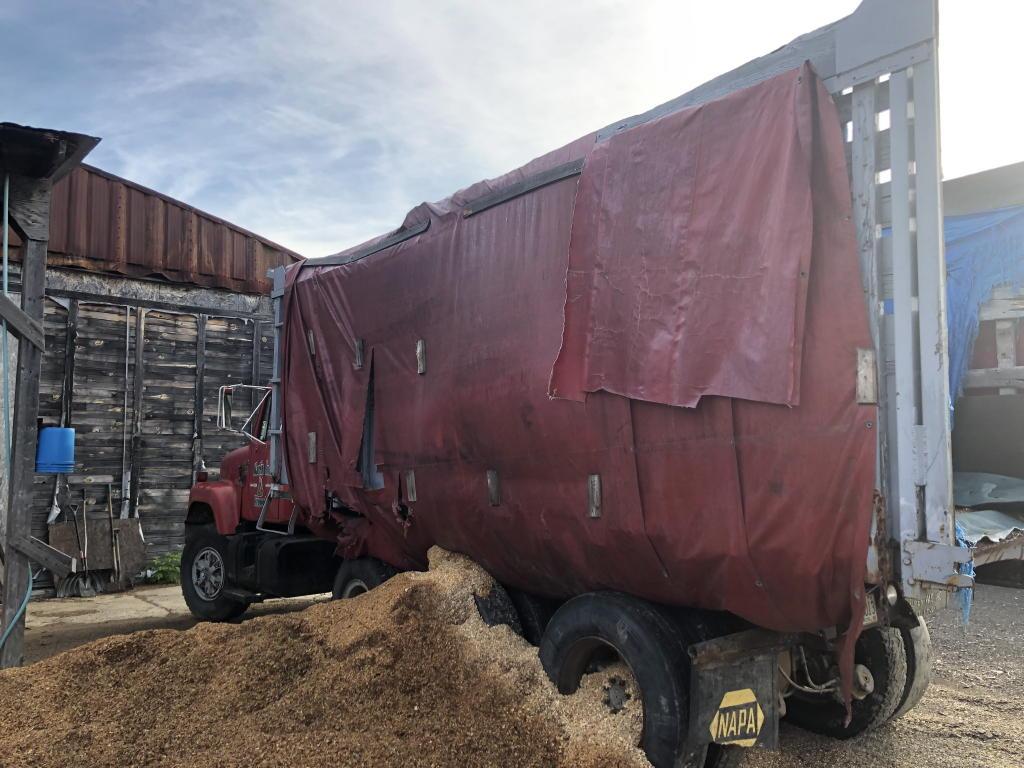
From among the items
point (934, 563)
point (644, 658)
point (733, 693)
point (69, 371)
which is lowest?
point (733, 693)

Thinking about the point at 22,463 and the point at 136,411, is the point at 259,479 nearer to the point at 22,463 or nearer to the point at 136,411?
the point at 22,463

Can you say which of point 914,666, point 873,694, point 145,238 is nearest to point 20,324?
point 873,694

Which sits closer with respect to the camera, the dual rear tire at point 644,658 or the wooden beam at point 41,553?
the dual rear tire at point 644,658

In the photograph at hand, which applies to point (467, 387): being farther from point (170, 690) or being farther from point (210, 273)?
point (210, 273)

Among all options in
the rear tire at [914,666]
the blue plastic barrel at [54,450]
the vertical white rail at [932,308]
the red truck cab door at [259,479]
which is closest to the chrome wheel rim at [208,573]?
the red truck cab door at [259,479]

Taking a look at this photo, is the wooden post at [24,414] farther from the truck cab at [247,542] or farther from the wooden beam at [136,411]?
the wooden beam at [136,411]

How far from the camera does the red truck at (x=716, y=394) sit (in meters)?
3.14

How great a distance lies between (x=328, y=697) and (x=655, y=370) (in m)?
2.59

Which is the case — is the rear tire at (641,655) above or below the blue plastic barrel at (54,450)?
below

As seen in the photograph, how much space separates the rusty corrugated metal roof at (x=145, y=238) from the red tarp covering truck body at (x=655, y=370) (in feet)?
28.7

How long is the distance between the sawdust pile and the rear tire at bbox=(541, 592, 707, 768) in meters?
0.11

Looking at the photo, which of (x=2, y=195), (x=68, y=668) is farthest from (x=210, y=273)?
(x=68, y=668)

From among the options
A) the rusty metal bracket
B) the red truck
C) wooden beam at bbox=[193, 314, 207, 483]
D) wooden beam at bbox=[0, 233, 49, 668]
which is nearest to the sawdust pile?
the red truck

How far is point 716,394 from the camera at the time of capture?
3355 millimetres
